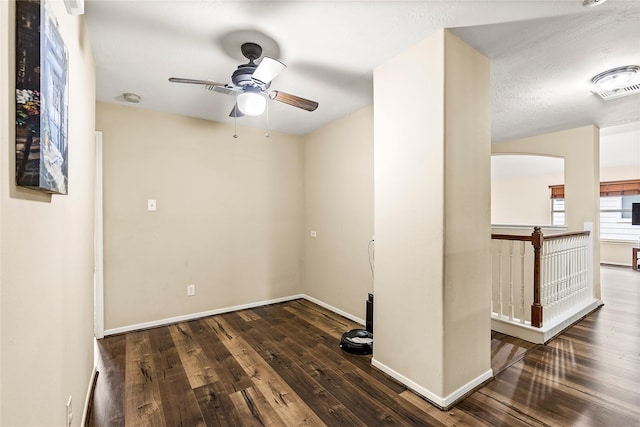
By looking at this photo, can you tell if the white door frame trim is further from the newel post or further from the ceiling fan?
the newel post

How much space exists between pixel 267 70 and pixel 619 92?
10.8 ft

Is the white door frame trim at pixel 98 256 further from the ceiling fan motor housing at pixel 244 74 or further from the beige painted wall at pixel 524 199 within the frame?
the beige painted wall at pixel 524 199

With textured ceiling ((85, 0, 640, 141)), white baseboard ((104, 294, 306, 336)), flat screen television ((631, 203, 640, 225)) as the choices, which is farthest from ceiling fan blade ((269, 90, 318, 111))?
flat screen television ((631, 203, 640, 225))

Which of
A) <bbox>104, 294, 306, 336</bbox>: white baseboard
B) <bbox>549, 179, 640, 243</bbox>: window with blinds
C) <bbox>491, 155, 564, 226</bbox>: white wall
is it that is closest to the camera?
<bbox>104, 294, 306, 336</bbox>: white baseboard

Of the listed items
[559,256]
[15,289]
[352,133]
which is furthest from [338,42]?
[559,256]

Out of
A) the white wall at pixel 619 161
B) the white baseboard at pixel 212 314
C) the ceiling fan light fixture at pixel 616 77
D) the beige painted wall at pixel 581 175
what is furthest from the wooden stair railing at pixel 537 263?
the white wall at pixel 619 161

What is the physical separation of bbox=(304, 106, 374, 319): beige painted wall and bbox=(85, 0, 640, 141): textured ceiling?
2.04 ft

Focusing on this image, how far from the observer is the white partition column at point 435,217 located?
1935 mm

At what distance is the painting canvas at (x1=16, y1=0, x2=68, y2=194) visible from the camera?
0.81 m

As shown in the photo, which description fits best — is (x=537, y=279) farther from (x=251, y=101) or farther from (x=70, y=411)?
(x=70, y=411)

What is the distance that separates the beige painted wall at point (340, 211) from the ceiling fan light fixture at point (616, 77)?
1966 millimetres

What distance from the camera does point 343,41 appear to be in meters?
2.03

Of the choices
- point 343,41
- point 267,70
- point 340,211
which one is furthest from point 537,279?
point 267,70

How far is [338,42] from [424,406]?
2507 millimetres
